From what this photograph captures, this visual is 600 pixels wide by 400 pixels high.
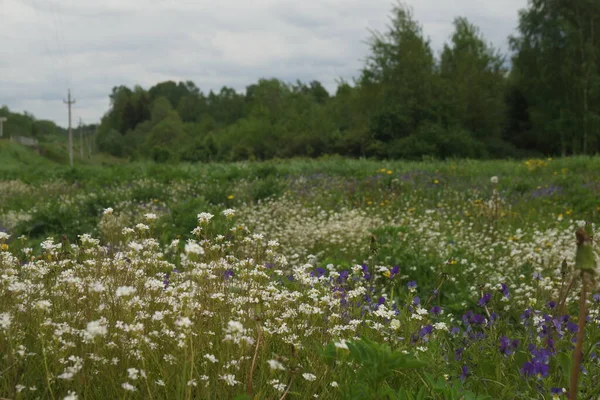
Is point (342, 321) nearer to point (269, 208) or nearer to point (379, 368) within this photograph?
point (379, 368)

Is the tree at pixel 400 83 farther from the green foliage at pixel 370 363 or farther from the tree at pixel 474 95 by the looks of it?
the green foliage at pixel 370 363

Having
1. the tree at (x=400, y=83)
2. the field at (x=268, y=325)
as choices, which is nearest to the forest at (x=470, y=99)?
the tree at (x=400, y=83)

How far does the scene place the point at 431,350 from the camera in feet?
9.16

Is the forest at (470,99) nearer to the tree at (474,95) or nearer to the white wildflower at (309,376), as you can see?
the tree at (474,95)

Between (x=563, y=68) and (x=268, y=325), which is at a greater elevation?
(x=563, y=68)

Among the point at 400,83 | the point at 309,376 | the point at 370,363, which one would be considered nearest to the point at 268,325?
the point at 309,376

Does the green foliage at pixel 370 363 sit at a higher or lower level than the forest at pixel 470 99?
lower

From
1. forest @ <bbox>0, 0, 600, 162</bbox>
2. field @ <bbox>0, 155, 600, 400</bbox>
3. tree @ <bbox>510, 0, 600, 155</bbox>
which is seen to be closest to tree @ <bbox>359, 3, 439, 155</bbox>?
forest @ <bbox>0, 0, 600, 162</bbox>

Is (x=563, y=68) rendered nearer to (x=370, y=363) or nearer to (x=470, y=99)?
(x=470, y=99)

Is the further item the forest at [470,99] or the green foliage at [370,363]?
the forest at [470,99]

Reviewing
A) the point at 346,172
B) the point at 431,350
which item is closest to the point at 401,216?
the point at 346,172

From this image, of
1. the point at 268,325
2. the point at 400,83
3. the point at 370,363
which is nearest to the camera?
the point at 370,363

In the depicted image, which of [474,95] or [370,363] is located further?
[474,95]

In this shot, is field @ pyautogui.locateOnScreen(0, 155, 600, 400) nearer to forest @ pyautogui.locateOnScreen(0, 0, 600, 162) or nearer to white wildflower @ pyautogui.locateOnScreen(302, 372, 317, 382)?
white wildflower @ pyautogui.locateOnScreen(302, 372, 317, 382)
